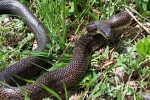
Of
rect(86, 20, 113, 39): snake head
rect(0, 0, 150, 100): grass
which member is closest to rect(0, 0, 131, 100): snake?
rect(86, 20, 113, 39): snake head

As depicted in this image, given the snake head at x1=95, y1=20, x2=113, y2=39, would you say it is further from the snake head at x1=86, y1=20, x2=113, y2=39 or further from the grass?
the grass

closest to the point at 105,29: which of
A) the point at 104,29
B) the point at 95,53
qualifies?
the point at 104,29

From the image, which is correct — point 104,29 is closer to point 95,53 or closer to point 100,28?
point 100,28

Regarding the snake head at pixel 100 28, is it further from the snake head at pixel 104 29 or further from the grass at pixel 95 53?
the grass at pixel 95 53

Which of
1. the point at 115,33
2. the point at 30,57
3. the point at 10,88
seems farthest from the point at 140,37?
the point at 10,88

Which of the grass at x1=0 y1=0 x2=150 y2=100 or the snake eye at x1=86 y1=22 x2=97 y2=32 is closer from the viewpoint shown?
the grass at x1=0 y1=0 x2=150 y2=100

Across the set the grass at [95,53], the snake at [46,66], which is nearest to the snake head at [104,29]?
the snake at [46,66]
